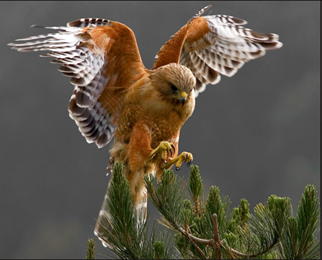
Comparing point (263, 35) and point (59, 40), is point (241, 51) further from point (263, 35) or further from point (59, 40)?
point (59, 40)

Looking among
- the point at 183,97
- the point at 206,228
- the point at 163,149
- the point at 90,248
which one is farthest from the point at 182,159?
the point at 90,248

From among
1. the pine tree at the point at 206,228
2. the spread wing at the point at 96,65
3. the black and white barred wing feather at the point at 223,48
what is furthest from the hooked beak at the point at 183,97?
the black and white barred wing feather at the point at 223,48

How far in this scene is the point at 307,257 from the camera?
1475 mm

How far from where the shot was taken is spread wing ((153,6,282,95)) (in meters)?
3.22

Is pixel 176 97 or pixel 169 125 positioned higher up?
pixel 176 97

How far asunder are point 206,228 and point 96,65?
1359mm

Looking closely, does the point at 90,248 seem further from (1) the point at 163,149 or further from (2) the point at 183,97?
(2) the point at 183,97

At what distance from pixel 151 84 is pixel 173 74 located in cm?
Result: 19

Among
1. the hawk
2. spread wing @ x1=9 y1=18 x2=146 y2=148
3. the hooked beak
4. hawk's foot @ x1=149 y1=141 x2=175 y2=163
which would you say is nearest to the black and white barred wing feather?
the hawk

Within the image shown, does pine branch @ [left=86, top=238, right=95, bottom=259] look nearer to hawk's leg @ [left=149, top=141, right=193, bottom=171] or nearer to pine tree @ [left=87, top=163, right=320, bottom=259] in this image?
pine tree @ [left=87, top=163, right=320, bottom=259]

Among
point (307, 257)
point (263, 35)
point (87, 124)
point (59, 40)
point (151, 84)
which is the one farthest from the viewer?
point (263, 35)

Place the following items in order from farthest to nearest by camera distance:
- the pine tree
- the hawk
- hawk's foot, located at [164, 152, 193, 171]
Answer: the hawk, hawk's foot, located at [164, 152, 193, 171], the pine tree

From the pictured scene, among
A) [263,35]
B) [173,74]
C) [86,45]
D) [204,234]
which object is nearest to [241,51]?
[263,35]

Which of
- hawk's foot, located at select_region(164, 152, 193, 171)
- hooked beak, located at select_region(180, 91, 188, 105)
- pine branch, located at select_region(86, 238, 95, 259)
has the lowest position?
pine branch, located at select_region(86, 238, 95, 259)
